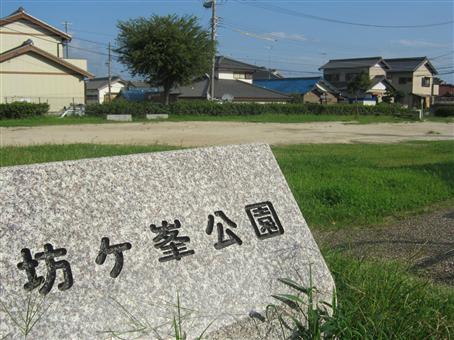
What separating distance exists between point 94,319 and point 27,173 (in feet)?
2.25

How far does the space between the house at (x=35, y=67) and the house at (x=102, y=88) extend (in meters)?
21.4

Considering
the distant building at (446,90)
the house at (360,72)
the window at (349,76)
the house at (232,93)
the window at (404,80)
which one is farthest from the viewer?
the distant building at (446,90)

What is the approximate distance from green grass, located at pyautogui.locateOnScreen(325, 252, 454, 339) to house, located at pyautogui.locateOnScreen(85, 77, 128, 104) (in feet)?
202

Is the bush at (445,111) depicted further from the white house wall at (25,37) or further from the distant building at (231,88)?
the white house wall at (25,37)

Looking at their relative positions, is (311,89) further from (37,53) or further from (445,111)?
(37,53)

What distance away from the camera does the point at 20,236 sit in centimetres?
214

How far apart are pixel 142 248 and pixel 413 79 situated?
226ft

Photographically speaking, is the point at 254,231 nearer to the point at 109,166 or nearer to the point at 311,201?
the point at 109,166

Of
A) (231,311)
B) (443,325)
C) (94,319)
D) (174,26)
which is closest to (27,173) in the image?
(94,319)

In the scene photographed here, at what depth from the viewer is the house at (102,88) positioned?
2516 inches

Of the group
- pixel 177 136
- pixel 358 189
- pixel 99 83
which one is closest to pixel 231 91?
pixel 99 83

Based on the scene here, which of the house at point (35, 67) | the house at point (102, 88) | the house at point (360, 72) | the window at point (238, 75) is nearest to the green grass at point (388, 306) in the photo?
the house at point (35, 67)

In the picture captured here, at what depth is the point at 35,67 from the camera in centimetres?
3794

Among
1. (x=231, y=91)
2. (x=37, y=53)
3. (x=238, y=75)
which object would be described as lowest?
A: (x=231, y=91)
